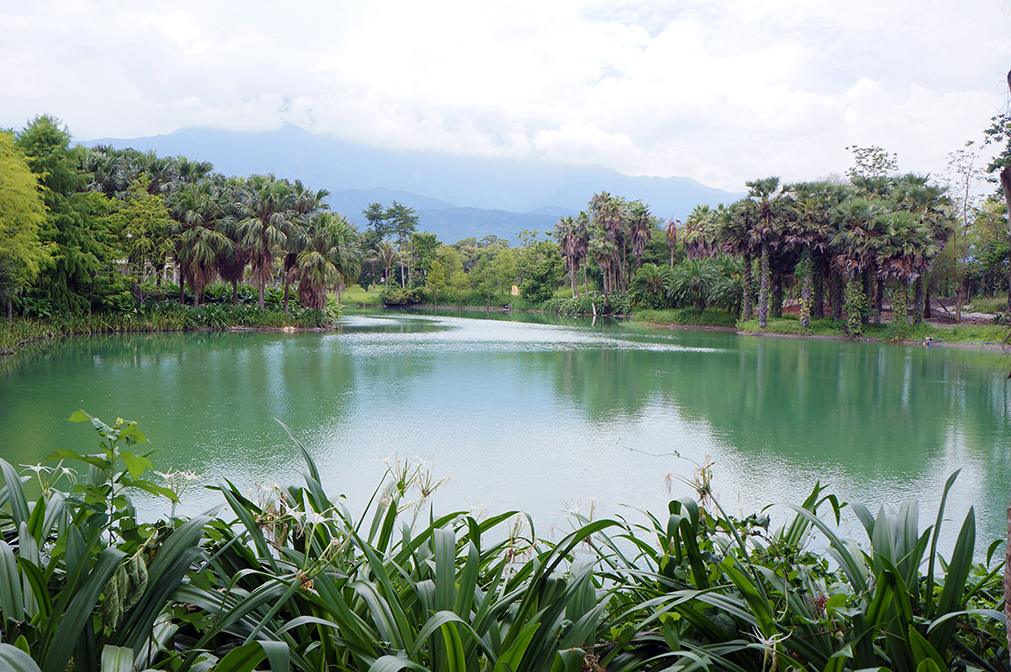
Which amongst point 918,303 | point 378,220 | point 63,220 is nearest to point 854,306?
point 918,303

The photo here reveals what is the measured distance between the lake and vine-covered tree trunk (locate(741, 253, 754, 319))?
486 inches

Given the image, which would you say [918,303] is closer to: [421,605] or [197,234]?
[197,234]

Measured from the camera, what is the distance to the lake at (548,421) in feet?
20.3

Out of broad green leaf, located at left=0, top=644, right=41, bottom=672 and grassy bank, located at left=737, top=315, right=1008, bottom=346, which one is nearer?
broad green leaf, located at left=0, top=644, right=41, bottom=672

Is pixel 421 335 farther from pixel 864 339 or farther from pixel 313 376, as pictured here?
pixel 864 339

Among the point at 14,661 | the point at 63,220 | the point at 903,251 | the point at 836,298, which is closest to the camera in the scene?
the point at 14,661

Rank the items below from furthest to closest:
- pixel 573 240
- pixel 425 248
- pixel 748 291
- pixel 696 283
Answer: pixel 425 248 → pixel 573 240 → pixel 696 283 → pixel 748 291

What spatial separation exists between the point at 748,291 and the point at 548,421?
80.6ft

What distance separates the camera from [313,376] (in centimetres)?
1374

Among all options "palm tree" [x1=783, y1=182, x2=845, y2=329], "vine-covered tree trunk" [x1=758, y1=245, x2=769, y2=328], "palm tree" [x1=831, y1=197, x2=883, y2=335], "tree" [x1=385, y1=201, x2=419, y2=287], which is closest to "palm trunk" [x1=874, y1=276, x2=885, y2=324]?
"palm tree" [x1=831, y1=197, x2=883, y2=335]

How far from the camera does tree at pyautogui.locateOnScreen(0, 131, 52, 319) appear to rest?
15367 mm

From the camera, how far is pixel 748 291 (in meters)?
31.1

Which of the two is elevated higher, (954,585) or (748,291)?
(748,291)

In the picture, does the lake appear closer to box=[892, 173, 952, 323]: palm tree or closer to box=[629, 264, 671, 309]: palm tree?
box=[892, 173, 952, 323]: palm tree
